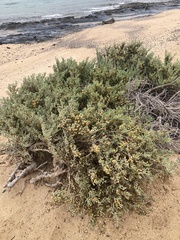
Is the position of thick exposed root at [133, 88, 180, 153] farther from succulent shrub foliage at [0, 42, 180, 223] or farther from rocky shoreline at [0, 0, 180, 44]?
rocky shoreline at [0, 0, 180, 44]

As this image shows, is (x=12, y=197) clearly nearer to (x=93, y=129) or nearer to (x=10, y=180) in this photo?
(x=10, y=180)

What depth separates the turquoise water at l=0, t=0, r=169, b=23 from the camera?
2230cm

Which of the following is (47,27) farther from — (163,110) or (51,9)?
(163,110)

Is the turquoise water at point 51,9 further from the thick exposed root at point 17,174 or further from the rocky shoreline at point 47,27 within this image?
the thick exposed root at point 17,174

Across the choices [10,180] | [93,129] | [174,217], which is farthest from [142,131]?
[10,180]

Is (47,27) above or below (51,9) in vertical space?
above

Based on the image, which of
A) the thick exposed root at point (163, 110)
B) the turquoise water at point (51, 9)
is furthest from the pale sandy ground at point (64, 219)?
the turquoise water at point (51, 9)

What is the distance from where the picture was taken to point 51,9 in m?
25.3

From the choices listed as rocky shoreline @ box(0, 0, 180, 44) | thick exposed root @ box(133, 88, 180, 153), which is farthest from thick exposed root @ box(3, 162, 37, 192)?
rocky shoreline @ box(0, 0, 180, 44)

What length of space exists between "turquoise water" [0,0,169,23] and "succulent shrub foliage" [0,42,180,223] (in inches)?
792

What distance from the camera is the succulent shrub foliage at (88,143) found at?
102 inches

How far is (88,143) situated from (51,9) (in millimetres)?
25616

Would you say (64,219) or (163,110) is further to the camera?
(163,110)

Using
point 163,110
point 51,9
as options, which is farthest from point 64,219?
point 51,9
